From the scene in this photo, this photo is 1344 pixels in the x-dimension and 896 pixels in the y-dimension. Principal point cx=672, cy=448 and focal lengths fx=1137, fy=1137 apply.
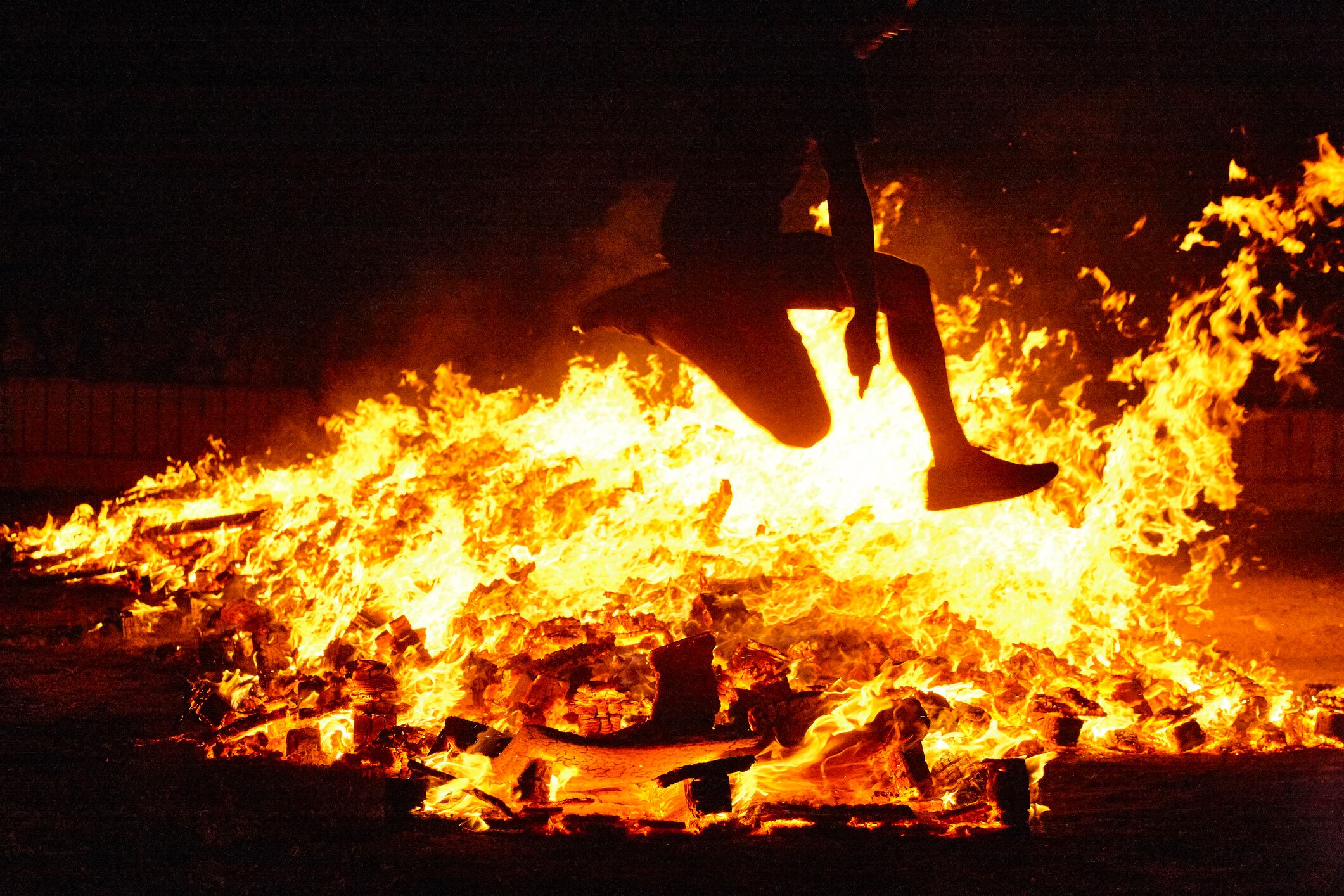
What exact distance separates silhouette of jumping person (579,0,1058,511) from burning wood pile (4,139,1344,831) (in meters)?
0.93

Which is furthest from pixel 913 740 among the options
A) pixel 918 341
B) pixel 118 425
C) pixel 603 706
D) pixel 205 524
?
pixel 118 425

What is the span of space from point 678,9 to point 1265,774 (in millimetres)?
4370

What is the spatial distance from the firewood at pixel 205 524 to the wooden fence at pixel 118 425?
10.9 feet

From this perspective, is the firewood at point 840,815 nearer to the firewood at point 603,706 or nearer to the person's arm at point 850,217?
the firewood at point 603,706

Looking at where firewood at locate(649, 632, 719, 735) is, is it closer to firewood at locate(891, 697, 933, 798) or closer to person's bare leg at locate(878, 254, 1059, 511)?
firewood at locate(891, 697, 933, 798)

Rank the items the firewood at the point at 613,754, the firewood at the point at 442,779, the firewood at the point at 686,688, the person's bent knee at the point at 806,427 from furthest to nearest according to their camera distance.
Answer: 1. the person's bent knee at the point at 806,427
2. the firewood at the point at 686,688
3. the firewood at the point at 613,754
4. the firewood at the point at 442,779

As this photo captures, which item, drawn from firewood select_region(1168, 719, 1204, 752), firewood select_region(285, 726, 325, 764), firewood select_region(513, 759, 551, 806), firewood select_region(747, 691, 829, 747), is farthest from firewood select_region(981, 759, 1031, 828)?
firewood select_region(285, 726, 325, 764)

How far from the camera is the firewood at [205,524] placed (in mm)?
6867

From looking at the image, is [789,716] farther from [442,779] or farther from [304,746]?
[304,746]

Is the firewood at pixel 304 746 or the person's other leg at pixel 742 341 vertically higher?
the person's other leg at pixel 742 341

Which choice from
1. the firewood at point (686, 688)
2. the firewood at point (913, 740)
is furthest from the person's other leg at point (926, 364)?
the firewood at point (686, 688)

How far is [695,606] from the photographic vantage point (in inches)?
198

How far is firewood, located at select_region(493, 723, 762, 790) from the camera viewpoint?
3.65 metres

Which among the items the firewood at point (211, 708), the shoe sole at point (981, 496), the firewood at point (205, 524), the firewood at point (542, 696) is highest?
the shoe sole at point (981, 496)
